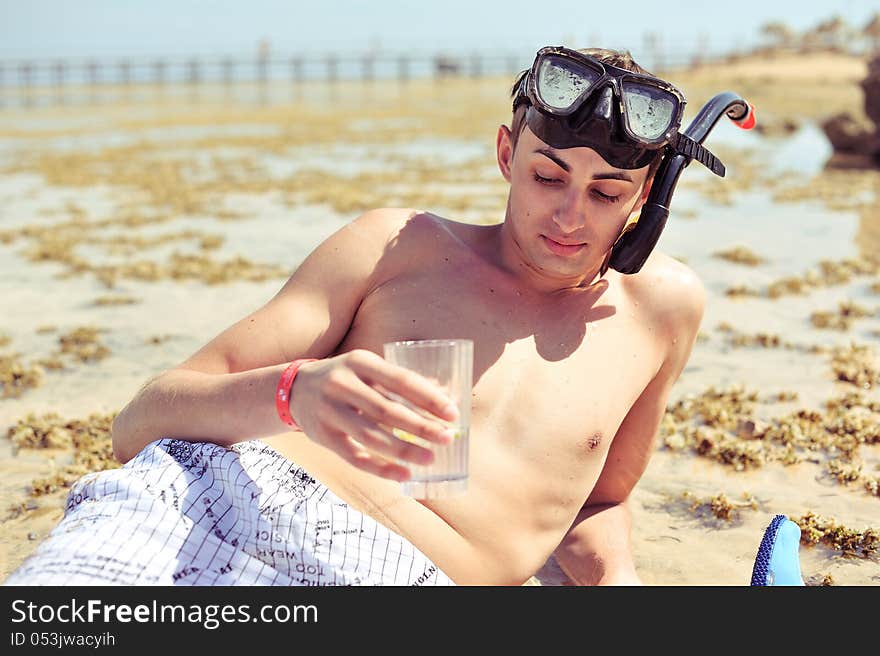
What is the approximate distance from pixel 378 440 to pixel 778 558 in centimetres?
149

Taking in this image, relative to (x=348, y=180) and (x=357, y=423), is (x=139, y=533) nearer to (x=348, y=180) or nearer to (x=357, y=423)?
(x=357, y=423)

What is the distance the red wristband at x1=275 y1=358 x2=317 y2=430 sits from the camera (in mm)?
1974

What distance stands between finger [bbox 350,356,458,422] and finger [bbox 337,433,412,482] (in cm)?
13

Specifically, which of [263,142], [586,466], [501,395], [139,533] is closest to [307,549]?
[139,533]

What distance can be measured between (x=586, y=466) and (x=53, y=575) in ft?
4.80

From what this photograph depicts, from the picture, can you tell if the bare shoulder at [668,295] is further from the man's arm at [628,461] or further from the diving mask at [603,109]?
the diving mask at [603,109]

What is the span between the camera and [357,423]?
1.80m

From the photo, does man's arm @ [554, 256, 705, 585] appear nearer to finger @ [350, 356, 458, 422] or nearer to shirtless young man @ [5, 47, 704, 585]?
shirtless young man @ [5, 47, 704, 585]

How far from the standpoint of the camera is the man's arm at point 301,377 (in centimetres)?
179

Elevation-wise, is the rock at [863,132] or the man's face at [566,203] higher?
the man's face at [566,203]

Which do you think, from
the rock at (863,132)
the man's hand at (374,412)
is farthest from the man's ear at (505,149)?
the rock at (863,132)

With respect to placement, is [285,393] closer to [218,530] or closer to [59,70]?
[218,530]

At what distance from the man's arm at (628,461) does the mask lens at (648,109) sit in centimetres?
51

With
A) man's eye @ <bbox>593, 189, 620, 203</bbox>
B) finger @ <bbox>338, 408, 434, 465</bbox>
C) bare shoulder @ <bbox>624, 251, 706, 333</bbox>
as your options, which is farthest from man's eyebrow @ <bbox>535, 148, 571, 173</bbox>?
finger @ <bbox>338, 408, 434, 465</bbox>
